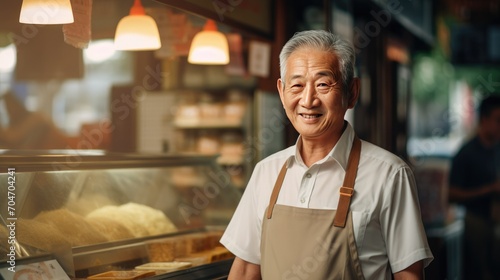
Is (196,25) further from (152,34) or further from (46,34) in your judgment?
(46,34)

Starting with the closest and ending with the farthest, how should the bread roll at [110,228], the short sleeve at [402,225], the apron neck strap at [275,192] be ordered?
the short sleeve at [402,225] < the apron neck strap at [275,192] < the bread roll at [110,228]

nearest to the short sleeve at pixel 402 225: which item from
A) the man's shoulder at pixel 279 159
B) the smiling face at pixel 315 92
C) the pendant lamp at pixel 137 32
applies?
the smiling face at pixel 315 92

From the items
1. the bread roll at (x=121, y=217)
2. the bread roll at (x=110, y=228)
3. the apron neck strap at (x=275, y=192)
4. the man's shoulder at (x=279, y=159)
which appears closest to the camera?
the apron neck strap at (x=275, y=192)

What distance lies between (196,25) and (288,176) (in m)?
2.72

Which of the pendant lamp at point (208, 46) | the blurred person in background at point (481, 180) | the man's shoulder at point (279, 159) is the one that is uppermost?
the pendant lamp at point (208, 46)

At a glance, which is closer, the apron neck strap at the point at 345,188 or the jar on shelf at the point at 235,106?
the apron neck strap at the point at 345,188

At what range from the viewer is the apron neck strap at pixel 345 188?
2713 mm

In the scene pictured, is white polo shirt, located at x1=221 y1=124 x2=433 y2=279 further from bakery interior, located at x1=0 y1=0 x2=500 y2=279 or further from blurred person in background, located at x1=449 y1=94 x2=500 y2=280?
blurred person in background, located at x1=449 y1=94 x2=500 y2=280

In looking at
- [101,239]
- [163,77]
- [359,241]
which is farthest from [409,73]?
[359,241]

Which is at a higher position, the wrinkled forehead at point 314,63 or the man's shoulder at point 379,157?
the wrinkled forehead at point 314,63

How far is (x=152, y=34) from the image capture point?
14.0 ft

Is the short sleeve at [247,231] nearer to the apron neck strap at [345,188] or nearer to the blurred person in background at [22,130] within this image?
the apron neck strap at [345,188]

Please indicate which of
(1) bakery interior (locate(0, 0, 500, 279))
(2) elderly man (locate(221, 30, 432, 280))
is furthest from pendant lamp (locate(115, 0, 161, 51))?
(2) elderly man (locate(221, 30, 432, 280))

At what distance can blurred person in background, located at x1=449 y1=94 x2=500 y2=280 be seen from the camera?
728 cm
